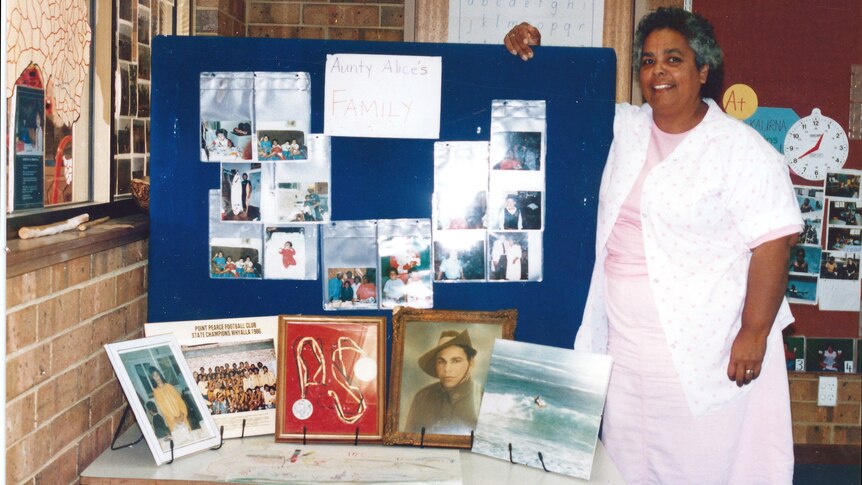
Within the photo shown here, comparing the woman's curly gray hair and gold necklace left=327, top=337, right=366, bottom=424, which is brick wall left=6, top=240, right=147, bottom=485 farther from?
the woman's curly gray hair

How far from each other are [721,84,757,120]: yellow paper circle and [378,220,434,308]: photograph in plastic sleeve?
2111 mm

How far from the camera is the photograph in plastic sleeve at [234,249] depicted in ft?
7.15

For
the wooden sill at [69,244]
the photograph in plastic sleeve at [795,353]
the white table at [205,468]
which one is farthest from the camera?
the photograph in plastic sleeve at [795,353]

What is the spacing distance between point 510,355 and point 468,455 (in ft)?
0.79

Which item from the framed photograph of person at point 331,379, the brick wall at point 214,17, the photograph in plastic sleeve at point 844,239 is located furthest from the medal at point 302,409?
the photograph in plastic sleeve at point 844,239

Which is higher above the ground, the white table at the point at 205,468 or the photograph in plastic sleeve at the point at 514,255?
the photograph in plastic sleeve at the point at 514,255

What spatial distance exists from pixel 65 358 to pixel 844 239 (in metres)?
3.30

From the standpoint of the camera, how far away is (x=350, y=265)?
2193 millimetres

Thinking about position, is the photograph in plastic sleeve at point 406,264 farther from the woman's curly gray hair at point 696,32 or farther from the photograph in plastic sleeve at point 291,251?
the woman's curly gray hair at point 696,32

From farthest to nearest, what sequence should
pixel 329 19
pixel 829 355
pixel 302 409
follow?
pixel 329 19 < pixel 829 355 < pixel 302 409

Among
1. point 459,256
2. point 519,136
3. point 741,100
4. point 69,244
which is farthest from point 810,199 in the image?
point 69,244

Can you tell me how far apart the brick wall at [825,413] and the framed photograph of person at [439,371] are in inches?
94.0

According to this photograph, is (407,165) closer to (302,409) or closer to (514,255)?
(514,255)

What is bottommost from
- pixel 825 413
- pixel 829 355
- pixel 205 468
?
pixel 825 413
